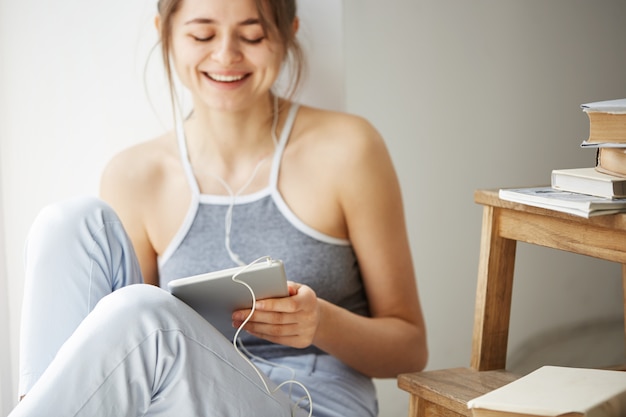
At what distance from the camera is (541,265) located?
2.17m

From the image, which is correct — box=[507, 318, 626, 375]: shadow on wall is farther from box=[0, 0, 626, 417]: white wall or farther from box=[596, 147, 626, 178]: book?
box=[596, 147, 626, 178]: book

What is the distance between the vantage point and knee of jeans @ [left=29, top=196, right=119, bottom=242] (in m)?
1.21

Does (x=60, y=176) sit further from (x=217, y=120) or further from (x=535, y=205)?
(x=535, y=205)

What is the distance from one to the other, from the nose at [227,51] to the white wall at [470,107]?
19.7 inches

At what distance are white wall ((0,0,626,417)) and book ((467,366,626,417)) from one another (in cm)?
99

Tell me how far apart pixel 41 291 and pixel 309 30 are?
84cm

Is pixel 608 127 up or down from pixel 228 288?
up

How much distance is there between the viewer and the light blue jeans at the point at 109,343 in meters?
0.96

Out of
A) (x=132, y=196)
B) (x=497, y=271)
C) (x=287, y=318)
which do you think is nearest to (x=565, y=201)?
(x=497, y=271)

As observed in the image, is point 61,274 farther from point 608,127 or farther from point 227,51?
point 608,127

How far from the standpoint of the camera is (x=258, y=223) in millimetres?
1516

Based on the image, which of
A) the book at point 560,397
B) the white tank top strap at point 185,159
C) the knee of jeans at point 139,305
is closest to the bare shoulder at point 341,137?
the white tank top strap at point 185,159

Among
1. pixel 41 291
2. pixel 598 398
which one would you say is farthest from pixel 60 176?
pixel 598 398

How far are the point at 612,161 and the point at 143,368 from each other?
62cm
